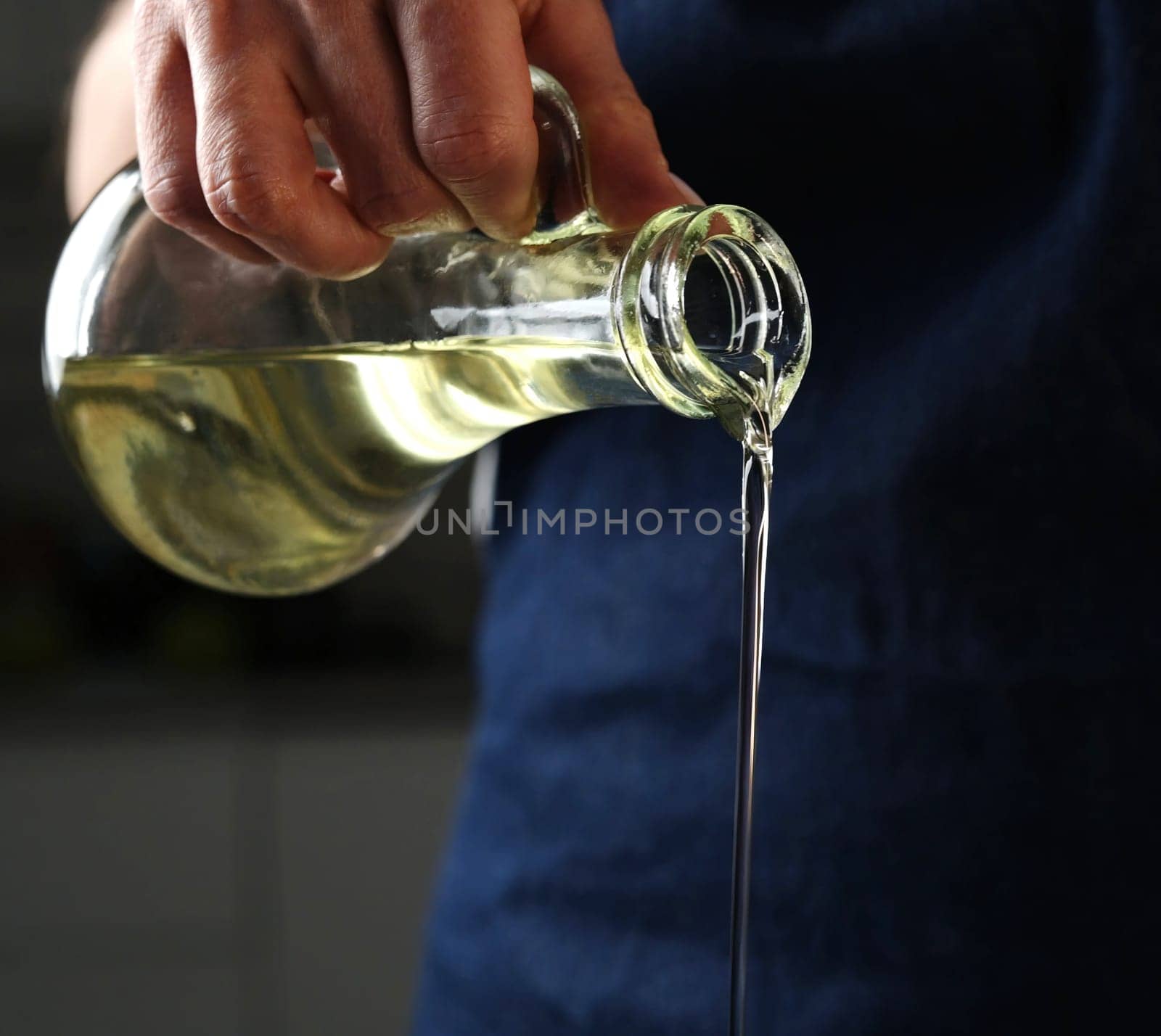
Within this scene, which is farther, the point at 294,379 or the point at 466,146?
the point at 294,379

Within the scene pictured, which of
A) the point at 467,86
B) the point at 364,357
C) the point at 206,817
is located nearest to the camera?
the point at 467,86

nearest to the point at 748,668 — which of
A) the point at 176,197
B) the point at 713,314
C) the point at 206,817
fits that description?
the point at 713,314

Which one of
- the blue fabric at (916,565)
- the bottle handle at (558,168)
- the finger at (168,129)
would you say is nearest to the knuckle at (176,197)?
the finger at (168,129)

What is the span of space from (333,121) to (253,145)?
1.1 inches

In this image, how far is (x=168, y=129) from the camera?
18.1 inches

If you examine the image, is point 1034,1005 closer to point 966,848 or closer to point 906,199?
point 966,848

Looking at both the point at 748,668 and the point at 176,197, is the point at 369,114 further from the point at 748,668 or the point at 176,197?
the point at 748,668

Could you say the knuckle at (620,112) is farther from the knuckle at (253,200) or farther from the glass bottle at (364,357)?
the knuckle at (253,200)

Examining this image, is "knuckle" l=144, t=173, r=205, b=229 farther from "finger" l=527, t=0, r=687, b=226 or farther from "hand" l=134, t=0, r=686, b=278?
"finger" l=527, t=0, r=687, b=226

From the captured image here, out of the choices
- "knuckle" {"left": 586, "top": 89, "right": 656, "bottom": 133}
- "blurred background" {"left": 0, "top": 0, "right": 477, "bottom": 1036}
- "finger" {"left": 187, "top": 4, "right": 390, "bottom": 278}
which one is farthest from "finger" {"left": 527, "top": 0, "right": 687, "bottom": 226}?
"blurred background" {"left": 0, "top": 0, "right": 477, "bottom": 1036}

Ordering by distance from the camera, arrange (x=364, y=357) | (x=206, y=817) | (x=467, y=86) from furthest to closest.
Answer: (x=206, y=817) → (x=364, y=357) → (x=467, y=86)

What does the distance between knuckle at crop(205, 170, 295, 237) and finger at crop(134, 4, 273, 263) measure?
0.10ft

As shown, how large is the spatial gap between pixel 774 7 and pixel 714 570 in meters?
0.25

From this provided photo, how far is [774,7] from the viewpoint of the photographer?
0.63m
